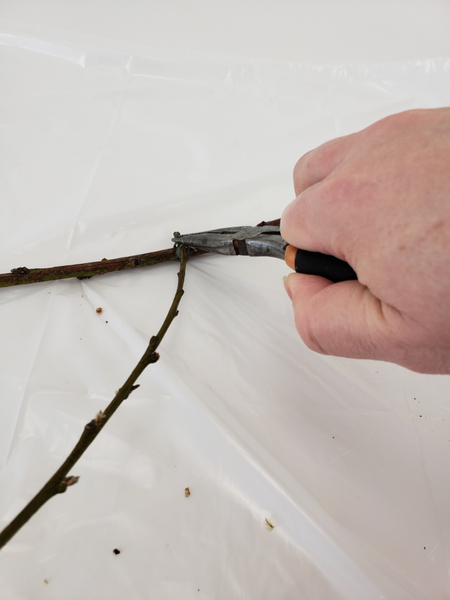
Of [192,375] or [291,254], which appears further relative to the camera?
[192,375]

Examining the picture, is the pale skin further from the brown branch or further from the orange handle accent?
the brown branch

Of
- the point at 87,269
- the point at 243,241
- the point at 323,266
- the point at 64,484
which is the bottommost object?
the point at 64,484

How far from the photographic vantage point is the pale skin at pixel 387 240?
14.7 inches

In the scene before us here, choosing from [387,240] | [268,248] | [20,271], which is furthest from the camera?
[20,271]

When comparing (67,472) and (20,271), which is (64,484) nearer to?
(67,472)

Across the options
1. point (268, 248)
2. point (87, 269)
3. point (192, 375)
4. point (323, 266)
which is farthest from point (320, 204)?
point (87, 269)

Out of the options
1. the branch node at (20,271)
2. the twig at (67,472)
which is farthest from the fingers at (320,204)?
the branch node at (20,271)

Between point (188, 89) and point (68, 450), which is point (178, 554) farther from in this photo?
point (188, 89)

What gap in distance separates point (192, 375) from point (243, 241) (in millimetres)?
264

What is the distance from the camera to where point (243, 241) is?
0.69 metres

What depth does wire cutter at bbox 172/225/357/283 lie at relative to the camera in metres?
0.51

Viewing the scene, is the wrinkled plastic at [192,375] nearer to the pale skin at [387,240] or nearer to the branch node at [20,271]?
the branch node at [20,271]

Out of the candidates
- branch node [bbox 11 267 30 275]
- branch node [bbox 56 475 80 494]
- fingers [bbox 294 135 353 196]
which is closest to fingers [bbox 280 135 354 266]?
fingers [bbox 294 135 353 196]

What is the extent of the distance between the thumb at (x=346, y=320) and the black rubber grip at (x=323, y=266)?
10 millimetres
